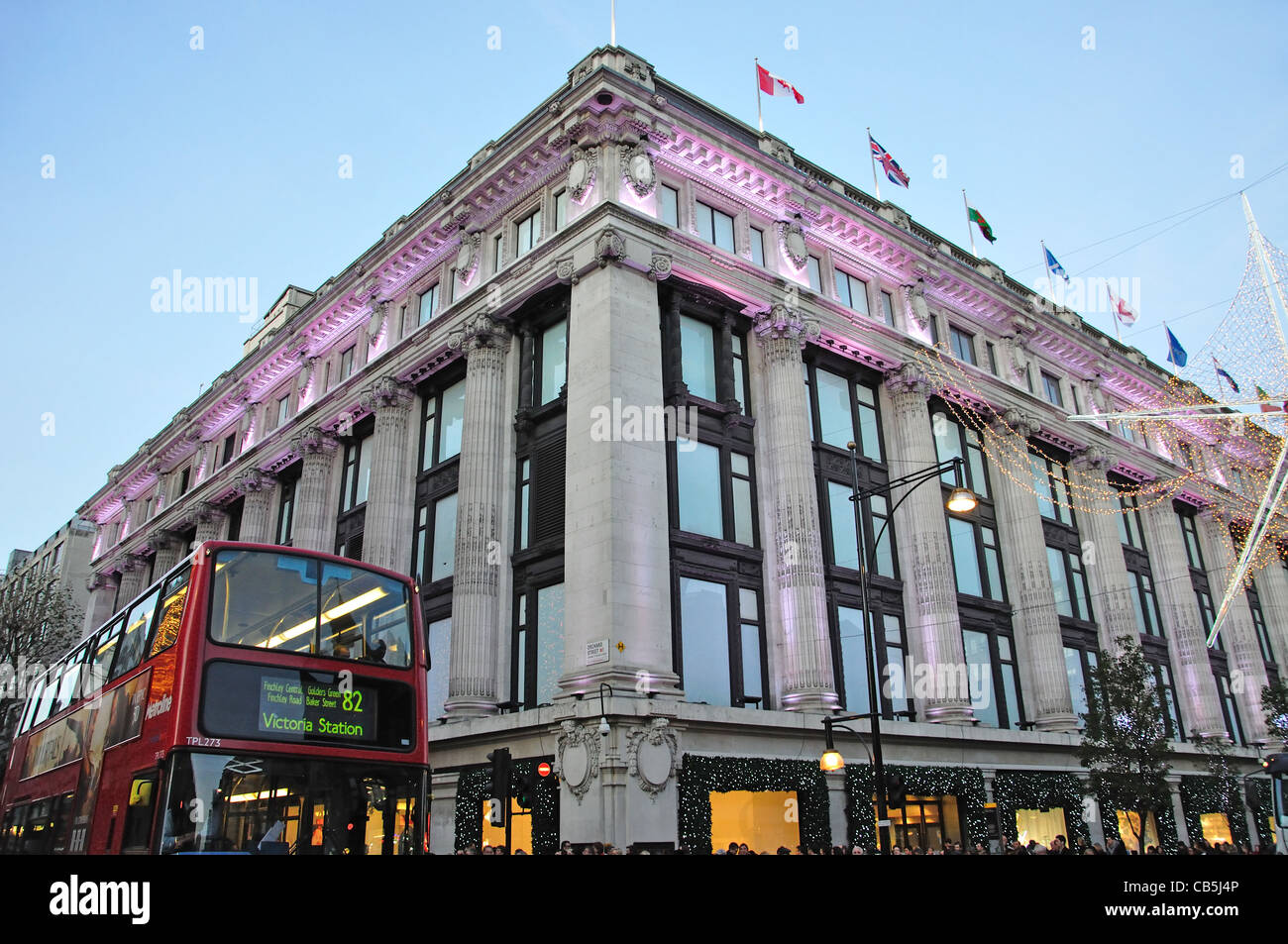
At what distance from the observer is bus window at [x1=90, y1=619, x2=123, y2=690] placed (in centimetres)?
1421

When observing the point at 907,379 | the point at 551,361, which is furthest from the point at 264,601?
the point at 907,379

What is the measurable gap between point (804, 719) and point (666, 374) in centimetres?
1109

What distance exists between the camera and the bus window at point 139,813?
34.8 ft

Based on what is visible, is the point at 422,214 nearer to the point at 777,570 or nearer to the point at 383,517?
the point at 383,517

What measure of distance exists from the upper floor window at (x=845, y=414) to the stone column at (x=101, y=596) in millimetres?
48804

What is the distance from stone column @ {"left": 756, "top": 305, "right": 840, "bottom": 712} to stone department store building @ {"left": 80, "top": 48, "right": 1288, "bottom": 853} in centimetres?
9

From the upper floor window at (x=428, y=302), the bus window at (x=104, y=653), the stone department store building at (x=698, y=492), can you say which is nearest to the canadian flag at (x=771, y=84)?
the stone department store building at (x=698, y=492)

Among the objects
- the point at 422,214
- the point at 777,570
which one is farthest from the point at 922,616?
the point at 422,214

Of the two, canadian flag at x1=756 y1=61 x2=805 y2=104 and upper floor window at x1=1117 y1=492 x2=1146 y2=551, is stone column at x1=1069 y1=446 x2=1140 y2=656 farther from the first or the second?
canadian flag at x1=756 y1=61 x2=805 y2=104

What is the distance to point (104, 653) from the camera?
579 inches

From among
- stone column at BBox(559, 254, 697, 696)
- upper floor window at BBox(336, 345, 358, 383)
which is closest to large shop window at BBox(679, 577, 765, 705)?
stone column at BBox(559, 254, 697, 696)

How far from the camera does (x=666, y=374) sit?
2769cm

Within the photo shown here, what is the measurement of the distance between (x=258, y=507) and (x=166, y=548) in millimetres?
13256
